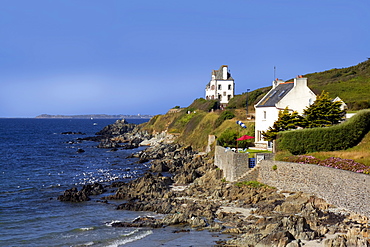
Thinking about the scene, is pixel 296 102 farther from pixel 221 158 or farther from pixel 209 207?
pixel 209 207

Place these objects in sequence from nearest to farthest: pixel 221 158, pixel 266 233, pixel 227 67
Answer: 1. pixel 266 233
2. pixel 221 158
3. pixel 227 67

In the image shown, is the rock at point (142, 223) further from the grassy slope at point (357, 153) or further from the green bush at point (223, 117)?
the green bush at point (223, 117)

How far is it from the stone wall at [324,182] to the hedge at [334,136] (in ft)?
10.2

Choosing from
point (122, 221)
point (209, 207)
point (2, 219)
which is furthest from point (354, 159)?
point (2, 219)

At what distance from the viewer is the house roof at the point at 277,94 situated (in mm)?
43125

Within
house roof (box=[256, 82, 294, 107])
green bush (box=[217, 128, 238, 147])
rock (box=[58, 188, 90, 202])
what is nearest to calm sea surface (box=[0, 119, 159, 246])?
rock (box=[58, 188, 90, 202])

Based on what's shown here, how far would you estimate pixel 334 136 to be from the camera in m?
33.1

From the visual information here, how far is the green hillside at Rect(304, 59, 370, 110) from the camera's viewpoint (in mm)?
57769

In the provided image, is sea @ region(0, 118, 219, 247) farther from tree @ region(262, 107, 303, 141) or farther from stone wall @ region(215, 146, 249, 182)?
tree @ region(262, 107, 303, 141)

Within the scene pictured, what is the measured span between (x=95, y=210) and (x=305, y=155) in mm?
16795

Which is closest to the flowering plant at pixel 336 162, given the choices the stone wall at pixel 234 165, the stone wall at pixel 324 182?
the stone wall at pixel 324 182

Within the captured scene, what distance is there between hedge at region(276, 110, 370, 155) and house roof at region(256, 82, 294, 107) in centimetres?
917

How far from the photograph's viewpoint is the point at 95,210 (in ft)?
107

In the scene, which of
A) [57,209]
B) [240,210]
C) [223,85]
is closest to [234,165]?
[240,210]
